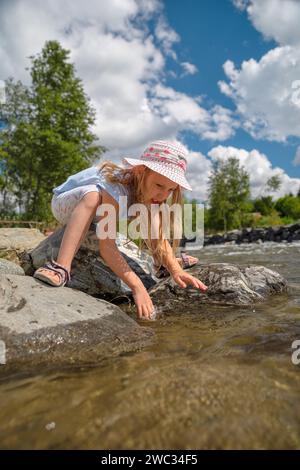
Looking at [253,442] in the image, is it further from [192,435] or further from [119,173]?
[119,173]

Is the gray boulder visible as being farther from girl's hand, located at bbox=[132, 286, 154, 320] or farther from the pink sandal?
girl's hand, located at bbox=[132, 286, 154, 320]

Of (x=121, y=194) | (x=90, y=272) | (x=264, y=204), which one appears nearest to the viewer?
(x=121, y=194)

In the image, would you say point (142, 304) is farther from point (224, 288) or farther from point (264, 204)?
point (264, 204)

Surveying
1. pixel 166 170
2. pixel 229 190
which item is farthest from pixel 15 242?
pixel 229 190

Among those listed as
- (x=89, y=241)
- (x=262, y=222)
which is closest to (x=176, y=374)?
(x=89, y=241)

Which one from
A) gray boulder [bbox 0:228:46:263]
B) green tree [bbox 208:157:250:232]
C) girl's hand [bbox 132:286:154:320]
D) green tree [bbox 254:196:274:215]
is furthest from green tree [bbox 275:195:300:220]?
girl's hand [bbox 132:286:154:320]

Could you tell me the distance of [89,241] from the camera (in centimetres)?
386

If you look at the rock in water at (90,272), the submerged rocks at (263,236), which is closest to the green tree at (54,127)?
the submerged rocks at (263,236)

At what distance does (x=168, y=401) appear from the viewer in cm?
143

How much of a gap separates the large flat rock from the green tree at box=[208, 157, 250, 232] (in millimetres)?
41626

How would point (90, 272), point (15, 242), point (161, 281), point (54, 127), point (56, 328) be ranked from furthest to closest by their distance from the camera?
point (54, 127) < point (15, 242) < point (90, 272) < point (161, 281) < point (56, 328)

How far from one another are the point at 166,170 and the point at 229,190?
4236cm

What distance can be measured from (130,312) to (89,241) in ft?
3.10

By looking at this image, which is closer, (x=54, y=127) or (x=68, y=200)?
(x=68, y=200)
